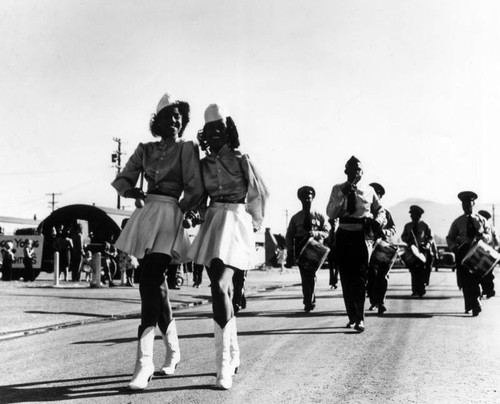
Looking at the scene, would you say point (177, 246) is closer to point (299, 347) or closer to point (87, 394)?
point (87, 394)

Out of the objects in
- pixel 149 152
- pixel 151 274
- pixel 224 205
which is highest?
pixel 149 152

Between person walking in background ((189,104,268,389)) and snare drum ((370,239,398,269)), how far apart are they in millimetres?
4359

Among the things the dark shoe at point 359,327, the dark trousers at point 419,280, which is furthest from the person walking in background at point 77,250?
the dark shoe at point 359,327

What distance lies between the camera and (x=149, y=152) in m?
5.02

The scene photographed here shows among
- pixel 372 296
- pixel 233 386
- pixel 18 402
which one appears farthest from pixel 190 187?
pixel 372 296

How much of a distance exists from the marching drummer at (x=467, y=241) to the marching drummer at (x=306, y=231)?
202 cm

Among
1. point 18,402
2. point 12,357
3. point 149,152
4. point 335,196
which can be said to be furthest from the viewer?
point 335,196

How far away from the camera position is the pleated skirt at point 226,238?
15.5 ft

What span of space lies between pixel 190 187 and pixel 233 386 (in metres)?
1.49

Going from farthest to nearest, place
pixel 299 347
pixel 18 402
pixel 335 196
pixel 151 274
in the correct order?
1. pixel 335 196
2. pixel 299 347
3. pixel 151 274
4. pixel 18 402

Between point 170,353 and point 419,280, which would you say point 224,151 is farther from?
point 419,280

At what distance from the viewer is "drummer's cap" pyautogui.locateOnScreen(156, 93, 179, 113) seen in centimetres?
507

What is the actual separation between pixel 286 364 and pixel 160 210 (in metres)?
1.67

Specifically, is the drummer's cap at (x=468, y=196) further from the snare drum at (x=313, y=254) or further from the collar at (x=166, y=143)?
the collar at (x=166, y=143)
